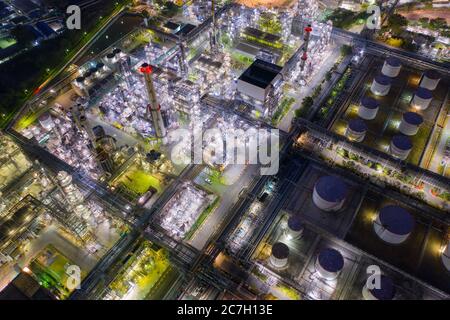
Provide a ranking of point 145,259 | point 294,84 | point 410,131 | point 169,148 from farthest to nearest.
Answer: point 294,84 < point 169,148 < point 410,131 < point 145,259

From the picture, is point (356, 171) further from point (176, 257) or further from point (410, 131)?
point (176, 257)

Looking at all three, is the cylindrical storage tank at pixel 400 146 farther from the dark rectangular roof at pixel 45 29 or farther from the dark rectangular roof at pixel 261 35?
the dark rectangular roof at pixel 45 29

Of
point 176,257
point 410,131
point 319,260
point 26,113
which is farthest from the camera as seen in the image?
point 26,113

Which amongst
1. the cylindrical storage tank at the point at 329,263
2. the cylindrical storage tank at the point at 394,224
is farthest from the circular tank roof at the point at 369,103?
the cylindrical storage tank at the point at 329,263

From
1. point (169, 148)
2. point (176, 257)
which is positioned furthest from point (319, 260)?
point (169, 148)

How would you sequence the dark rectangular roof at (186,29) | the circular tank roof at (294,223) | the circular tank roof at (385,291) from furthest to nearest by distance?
the dark rectangular roof at (186,29) → the circular tank roof at (294,223) → the circular tank roof at (385,291)

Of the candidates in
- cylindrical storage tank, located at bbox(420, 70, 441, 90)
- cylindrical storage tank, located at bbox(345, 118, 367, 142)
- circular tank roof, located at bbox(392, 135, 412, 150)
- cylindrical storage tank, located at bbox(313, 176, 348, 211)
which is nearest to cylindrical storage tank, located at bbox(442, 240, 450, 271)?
cylindrical storage tank, located at bbox(313, 176, 348, 211)

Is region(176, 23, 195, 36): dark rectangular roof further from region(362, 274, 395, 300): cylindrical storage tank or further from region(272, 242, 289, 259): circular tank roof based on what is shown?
region(362, 274, 395, 300): cylindrical storage tank
